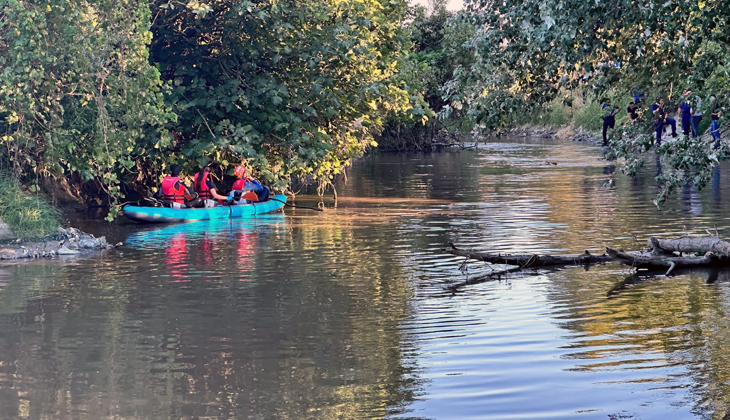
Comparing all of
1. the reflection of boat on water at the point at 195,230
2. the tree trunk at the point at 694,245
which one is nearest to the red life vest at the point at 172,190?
the reflection of boat on water at the point at 195,230

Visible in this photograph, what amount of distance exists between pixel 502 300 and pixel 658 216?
10398 millimetres

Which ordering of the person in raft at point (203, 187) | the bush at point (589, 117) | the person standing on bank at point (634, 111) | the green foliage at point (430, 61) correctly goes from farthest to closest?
the bush at point (589, 117)
the green foliage at point (430, 61)
the person in raft at point (203, 187)
the person standing on bank at point (634, 111)

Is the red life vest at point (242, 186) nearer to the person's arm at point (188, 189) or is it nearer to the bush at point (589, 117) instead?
the person's arm at point (188, 189)

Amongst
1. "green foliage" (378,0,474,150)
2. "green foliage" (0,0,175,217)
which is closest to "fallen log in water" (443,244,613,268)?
"green foliage" (0,0,175,217)

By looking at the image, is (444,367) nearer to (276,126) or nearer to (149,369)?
(149,369)

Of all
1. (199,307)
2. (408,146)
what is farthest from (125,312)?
(408,146)

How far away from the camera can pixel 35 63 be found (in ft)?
62.6

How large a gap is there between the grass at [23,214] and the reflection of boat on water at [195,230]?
5.04 feet

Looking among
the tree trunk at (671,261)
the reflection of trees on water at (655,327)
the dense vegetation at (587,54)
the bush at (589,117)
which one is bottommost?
the reflection of trees on water at (655,327)

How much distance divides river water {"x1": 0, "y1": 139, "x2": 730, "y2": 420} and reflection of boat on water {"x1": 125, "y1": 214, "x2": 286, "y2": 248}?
0.17 meters

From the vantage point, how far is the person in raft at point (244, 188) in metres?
24.7

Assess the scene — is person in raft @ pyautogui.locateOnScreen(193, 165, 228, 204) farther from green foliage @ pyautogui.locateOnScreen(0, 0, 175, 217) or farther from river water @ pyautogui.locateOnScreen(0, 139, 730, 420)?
green foliage @ pyautogui.locateOnScreen(0, 0, 175, 217)

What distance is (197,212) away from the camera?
933 inches

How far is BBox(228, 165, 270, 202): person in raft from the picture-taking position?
2470cm
